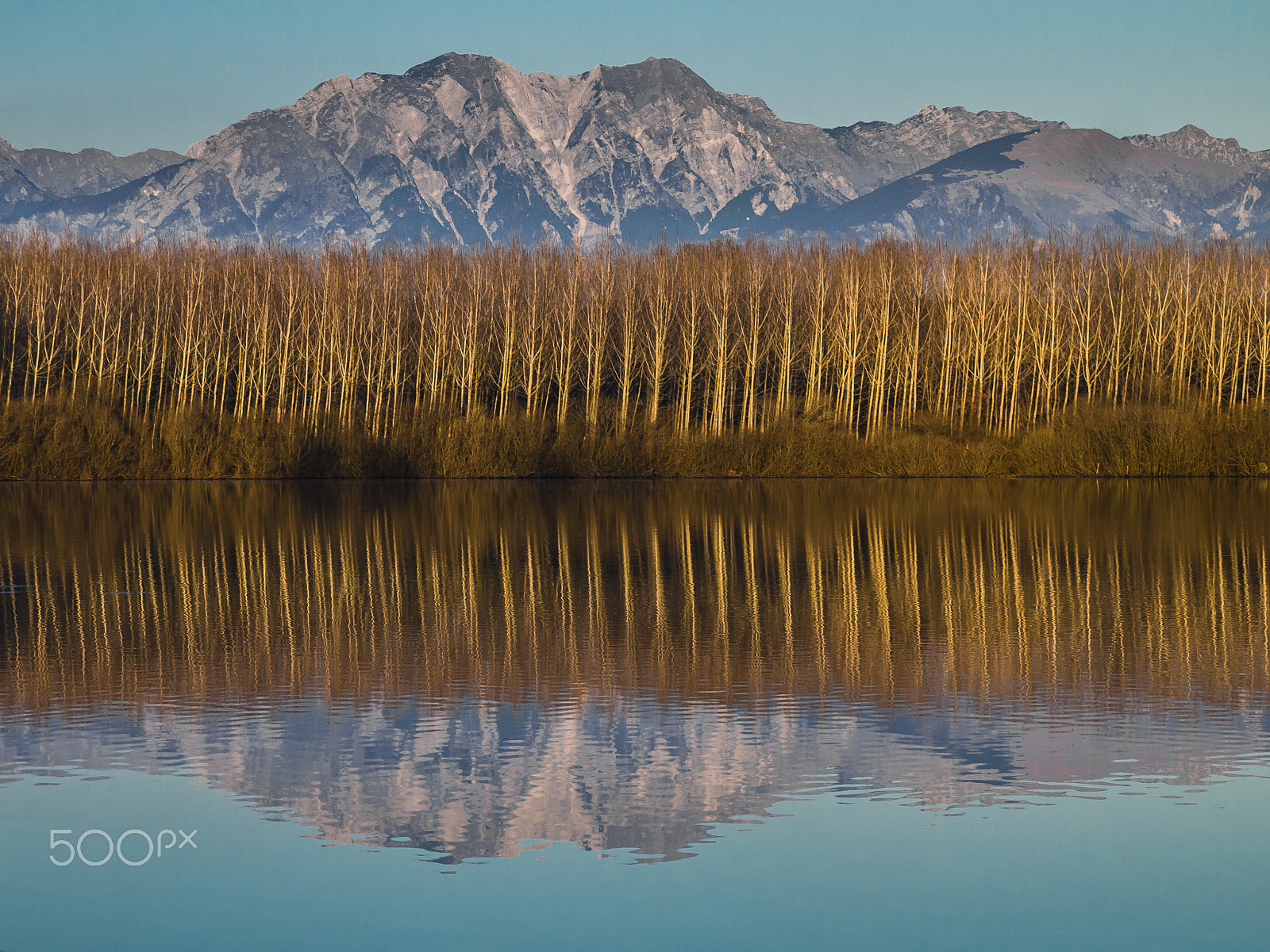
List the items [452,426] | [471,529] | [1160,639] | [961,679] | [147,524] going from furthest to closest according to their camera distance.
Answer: [452,426], [147,524], [471,529], [1160,639], [961,679]

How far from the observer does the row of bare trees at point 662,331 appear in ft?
209

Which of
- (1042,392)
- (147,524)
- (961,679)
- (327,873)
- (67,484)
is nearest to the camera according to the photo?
(327,873)

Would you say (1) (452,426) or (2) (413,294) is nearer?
(1) (452,426)

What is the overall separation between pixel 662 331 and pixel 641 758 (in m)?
55.1

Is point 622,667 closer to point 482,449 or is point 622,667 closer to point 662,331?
point 482,449

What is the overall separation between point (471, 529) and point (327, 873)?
928 inches

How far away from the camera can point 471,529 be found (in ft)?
103

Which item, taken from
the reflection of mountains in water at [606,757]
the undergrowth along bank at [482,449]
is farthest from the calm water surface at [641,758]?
the undergrowth along bank at [482,449]

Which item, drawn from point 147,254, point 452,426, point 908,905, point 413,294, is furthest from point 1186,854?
point 147,254

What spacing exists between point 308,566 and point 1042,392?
168ft

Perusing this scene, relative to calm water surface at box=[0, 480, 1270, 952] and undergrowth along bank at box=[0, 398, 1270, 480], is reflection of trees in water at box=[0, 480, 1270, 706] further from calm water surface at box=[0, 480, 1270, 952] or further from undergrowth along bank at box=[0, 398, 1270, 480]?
undergrowth along bank at box=[0, 398, 1270, 480]

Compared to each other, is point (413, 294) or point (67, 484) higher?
point (413, 294)

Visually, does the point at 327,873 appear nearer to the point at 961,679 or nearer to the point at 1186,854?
the point at 1186,854

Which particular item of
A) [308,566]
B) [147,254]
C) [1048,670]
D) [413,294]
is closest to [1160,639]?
[1048,670]
